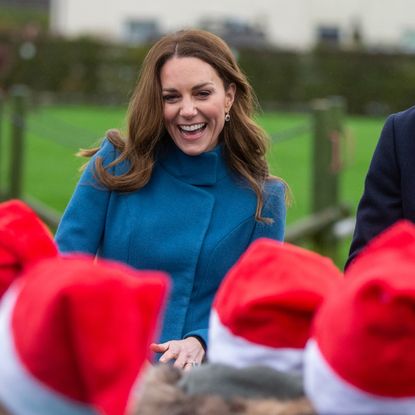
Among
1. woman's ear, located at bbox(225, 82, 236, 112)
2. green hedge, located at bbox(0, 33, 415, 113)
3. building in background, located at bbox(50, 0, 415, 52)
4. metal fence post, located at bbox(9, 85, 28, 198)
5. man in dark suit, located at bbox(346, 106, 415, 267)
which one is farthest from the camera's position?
building in background, located at bbox(50, 0, 415, 52)

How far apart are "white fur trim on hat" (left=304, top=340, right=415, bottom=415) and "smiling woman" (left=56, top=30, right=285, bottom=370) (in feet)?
4.54

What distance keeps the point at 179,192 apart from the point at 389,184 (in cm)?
66

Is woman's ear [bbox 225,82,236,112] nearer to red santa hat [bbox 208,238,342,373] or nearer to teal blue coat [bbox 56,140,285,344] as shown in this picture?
teal blue coat [bbox 56,140,285,344]

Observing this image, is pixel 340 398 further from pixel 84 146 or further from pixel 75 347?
pixel 84 146

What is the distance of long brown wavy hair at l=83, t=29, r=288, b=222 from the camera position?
3570 millimetres

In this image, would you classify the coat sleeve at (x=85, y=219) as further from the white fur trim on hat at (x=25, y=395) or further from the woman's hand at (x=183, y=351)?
the white fur trim on hat at (x=25, y=395)

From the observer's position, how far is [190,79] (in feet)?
11.6

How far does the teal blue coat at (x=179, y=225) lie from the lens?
11.5 ft

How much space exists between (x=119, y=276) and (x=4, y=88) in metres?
29.8

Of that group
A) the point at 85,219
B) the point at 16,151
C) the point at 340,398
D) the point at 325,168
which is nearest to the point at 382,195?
the point at 85,219

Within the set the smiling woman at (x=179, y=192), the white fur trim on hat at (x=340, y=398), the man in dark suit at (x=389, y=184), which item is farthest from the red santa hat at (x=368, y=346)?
the smiling woman at (x=179, y=192)

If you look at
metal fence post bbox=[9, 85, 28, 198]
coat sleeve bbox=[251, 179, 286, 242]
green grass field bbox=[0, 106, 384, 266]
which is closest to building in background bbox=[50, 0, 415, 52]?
green grass field bbox=[0, 106, 384, 266]

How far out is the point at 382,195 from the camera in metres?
3.30

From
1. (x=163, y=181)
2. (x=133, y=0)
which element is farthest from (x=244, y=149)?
(x=133, y=0)
